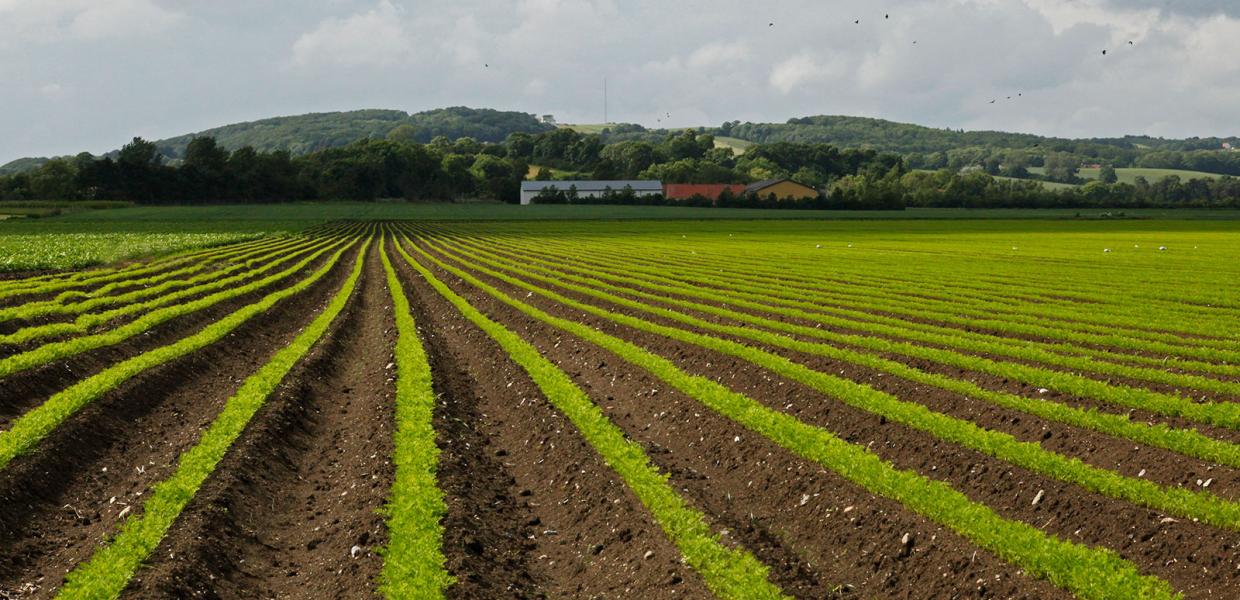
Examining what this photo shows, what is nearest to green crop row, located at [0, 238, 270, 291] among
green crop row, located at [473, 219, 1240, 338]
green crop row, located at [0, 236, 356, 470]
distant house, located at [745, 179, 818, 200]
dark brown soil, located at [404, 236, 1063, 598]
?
green crop row, located at [0, 236, 356, 470]

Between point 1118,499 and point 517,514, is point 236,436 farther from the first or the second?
point 1118,499

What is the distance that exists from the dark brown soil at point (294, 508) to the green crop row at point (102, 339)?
4.34 m

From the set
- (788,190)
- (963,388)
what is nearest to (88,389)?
(963,388)

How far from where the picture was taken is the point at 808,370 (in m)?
18.0

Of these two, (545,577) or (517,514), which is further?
(517,514)

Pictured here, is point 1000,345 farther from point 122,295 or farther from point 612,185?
point 612,185

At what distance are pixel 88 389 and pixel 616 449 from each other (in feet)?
27.8

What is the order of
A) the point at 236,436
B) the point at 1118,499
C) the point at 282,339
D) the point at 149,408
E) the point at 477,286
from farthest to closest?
the point at 477,286, the point at 282,339, the point at 149,408, the point at 236,436, the point at 1118,499

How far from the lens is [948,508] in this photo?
1045 cm

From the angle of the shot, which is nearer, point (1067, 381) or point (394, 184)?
point (1067, 381)

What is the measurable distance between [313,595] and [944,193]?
157673 millimetres

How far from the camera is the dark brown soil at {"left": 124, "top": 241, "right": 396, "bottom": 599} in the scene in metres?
8.91

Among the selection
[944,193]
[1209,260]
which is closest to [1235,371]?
[1209,260]

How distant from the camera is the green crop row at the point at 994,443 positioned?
10258 millimetres
